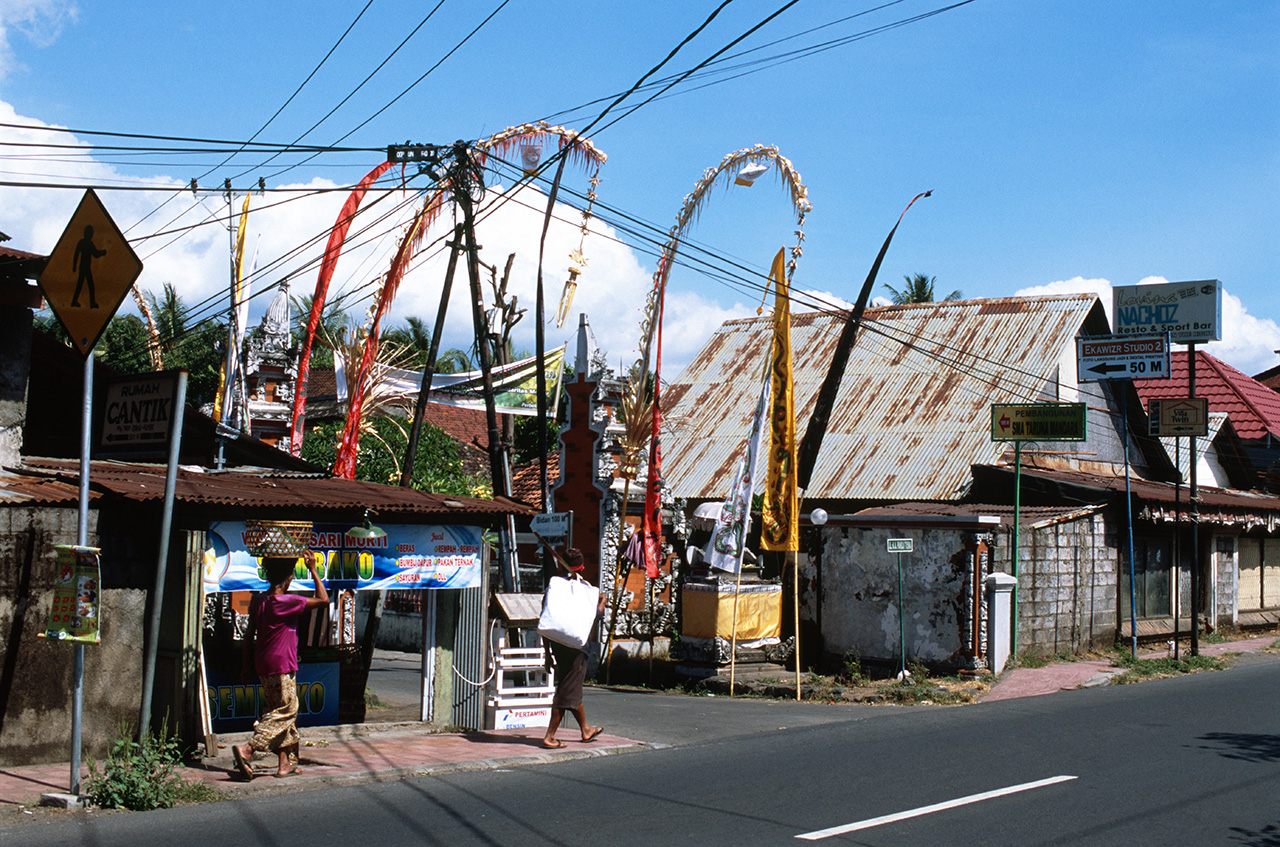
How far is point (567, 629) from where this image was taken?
10.6m

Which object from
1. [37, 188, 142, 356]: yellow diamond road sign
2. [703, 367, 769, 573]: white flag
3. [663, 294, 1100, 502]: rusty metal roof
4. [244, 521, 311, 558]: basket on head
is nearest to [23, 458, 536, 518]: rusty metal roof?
[244, 521, 311, 558]: basket on head

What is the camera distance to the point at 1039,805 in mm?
8094

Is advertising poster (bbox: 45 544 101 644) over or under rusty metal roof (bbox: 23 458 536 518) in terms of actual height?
under

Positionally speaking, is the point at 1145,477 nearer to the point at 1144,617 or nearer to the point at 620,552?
the point at 1144,617

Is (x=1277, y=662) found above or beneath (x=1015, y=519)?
beneath

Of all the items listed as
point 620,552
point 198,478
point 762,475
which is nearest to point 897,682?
point 620,552

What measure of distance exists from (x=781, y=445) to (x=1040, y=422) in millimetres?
5316

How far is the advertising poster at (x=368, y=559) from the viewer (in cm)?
1006

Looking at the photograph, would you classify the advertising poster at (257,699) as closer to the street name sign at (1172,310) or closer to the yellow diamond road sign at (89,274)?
the yellow diamond road sign at (89,274)

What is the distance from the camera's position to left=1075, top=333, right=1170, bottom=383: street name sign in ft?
76.0

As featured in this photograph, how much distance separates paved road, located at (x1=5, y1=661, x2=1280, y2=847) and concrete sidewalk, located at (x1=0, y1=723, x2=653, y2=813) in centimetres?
30

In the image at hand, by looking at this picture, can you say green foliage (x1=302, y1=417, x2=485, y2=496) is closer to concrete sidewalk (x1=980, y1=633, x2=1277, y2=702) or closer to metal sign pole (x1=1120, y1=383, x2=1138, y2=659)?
concrete sidewalk (x1=980, y1=633, x2=1277, y2=702)

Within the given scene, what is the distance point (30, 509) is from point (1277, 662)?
68.0 feet

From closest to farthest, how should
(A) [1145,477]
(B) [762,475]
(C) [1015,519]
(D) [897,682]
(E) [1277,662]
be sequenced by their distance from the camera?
(D) [897,682]
(C) [1015,519]
(E) [1277,662]
(B) [762,475]
(A) [1145,477]
